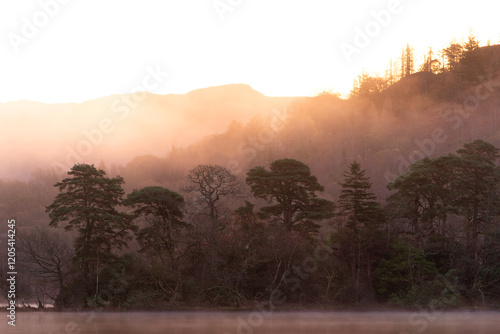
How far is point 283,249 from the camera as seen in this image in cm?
5316

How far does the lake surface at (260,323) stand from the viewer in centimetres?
3519

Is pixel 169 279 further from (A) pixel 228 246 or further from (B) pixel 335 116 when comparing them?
(B) pixel 335 116

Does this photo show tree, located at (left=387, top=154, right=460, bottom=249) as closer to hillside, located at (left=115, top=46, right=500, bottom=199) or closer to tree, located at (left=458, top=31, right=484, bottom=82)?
hillside, located at (left=115, top=46, right=500, bottom=199)

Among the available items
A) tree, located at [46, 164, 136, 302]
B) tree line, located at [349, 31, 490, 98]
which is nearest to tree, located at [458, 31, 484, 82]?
tree line, located at [349, 31, 490, 98]

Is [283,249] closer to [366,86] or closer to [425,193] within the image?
[425,193]

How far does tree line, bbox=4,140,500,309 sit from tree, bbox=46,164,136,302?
0.12 meters

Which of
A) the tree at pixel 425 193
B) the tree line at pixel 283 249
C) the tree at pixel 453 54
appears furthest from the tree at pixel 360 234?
the tree at pixel 453 54

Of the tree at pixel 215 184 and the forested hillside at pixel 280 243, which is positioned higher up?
the tree at pixel 215 184

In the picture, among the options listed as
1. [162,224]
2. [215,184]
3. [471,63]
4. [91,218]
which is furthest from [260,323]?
[471,63]

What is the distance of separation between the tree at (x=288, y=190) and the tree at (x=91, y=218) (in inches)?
532

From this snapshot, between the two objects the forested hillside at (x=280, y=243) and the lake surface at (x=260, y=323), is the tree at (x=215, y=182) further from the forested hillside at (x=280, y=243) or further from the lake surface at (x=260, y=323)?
the lake surface at (x=260, y=323)

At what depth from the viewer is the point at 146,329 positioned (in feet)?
119

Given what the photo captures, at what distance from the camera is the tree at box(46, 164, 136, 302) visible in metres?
55.4

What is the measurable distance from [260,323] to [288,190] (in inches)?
859
